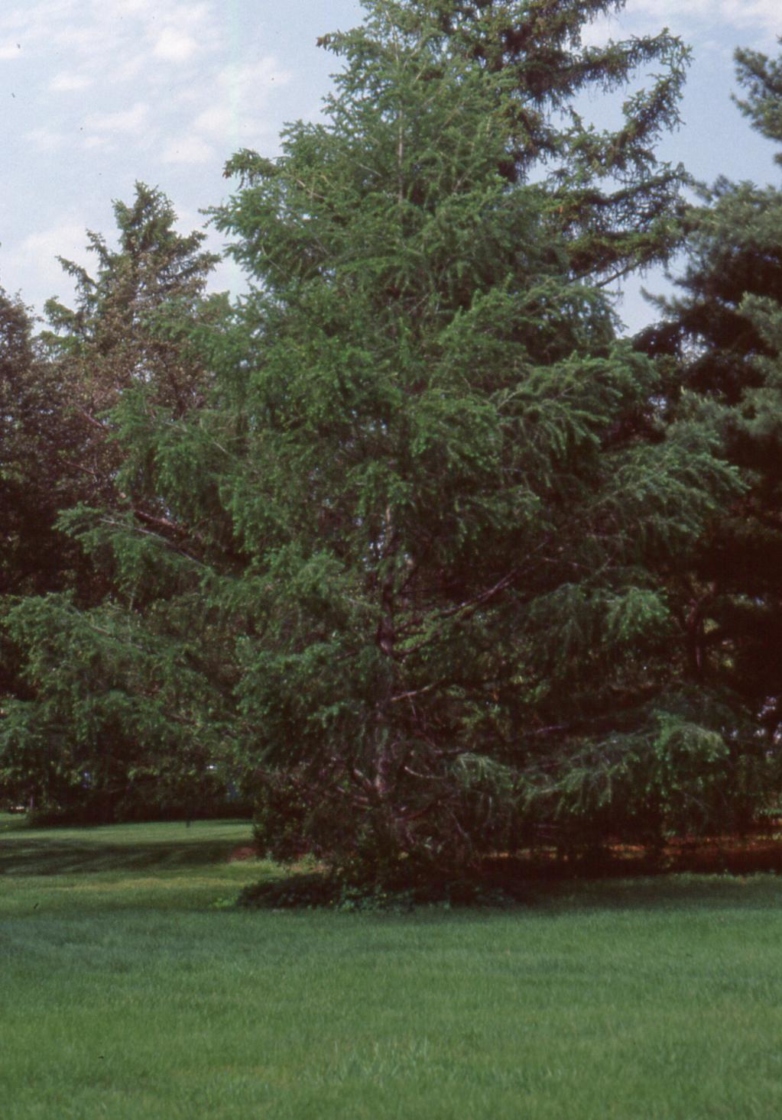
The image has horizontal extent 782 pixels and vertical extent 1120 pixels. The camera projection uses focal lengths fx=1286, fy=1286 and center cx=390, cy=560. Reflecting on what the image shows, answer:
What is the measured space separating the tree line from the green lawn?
1580 millimetres

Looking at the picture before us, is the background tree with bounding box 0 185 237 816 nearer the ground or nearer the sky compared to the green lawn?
nearer the sky

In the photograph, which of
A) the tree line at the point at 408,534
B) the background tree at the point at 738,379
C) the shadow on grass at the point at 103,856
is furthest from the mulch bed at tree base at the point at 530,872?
the background tree at the point at 738,379

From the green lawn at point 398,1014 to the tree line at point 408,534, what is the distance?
5.18 feet

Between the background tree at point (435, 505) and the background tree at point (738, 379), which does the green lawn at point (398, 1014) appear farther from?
the background tree at point (738, 379)

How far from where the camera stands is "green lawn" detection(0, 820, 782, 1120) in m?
5.22

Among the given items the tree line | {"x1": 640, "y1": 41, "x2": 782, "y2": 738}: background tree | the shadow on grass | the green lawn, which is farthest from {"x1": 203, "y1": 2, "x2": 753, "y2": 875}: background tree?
the shadow on grass

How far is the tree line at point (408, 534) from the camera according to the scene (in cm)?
1302

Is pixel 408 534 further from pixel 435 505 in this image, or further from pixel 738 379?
pixel 738 379

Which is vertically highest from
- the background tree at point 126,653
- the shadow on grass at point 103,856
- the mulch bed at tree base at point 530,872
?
the background tree at point 126,653

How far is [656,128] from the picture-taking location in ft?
72.5

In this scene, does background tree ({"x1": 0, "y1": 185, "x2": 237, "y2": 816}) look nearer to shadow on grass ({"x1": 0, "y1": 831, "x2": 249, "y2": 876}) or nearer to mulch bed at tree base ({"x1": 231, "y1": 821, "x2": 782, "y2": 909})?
mulch bed at tree base ({"x1": 231, "y1": 821, "x2": 782, "y2": 909})

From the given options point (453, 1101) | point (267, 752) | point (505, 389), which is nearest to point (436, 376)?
point (505, 389)

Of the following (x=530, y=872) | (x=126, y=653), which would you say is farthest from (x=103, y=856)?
(x=126, y=653)

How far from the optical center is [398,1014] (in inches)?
279
